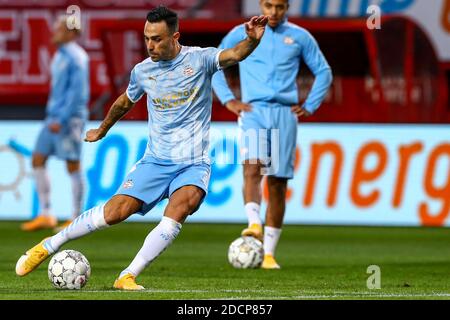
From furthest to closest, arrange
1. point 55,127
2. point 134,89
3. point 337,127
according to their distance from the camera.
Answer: point 337,127 → point 55,127 → point 134,89

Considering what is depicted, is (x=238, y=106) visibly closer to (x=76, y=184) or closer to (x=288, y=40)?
(x=288, y=40)

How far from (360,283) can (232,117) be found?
8.31 m

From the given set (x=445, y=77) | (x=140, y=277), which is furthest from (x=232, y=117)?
(x=140, y=277)

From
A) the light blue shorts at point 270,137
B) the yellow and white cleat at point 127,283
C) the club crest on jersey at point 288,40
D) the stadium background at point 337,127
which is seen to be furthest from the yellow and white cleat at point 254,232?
the stadium background at point 337,127

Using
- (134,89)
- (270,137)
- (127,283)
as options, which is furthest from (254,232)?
(127,283)

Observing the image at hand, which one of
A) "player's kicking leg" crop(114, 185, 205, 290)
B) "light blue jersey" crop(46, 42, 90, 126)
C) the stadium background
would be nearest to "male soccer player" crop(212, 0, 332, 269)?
"player's kicking leg" crop(114, 185, 205, 290)

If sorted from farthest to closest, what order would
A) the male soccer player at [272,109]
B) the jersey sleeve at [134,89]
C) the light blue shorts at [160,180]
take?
the male soccer player at [272,109] < the jersey sleeve at [134,89] < the light blue shorts at [160,180]

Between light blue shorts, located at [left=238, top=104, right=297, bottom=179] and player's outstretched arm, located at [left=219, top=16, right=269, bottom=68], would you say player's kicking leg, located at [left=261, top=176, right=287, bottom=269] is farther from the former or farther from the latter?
Result: player's outstretched arm, located at [left=219, top=16, right=269, bottom=68]

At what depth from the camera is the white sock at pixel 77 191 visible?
15555 mm

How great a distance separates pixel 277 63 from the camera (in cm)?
1127

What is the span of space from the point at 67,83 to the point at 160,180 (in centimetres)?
688

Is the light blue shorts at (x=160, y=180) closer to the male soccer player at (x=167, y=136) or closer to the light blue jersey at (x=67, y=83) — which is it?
the male soccer player at (x=167, y=136)

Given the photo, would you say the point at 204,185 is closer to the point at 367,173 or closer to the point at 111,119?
the point at 111,119

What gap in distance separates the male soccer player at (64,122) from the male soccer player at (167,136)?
644 cm
